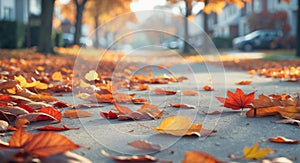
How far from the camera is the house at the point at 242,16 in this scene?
1523 inches

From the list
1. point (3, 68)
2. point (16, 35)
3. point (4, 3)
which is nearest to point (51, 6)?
point (16, 35)

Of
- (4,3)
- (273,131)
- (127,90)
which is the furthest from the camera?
(4,3)

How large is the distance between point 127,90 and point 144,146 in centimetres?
321

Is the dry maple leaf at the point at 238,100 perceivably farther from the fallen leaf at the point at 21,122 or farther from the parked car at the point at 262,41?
the parked car at the point at 262,41

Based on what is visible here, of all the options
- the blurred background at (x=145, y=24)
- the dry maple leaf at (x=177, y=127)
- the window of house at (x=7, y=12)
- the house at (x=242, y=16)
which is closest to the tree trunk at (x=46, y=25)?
the blurred background at (x=145, y=24)

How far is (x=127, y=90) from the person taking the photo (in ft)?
18.0

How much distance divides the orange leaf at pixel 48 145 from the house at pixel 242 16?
109 ft

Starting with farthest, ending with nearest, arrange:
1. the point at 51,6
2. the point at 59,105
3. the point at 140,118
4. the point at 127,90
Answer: the point at 51,6 < the point at 127,90 < the point at 59,105 < the point at 140,118

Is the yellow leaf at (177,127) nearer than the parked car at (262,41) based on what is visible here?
Yes

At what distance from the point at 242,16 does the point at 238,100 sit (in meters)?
55.8

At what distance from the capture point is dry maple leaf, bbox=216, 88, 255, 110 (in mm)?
3279

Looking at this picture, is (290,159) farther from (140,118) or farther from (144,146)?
(140,118)

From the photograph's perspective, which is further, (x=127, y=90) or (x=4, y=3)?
(x=4, y=3)

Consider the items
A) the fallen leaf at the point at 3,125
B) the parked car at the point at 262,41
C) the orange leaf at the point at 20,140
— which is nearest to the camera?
the orange leaf at the point at 20,140
